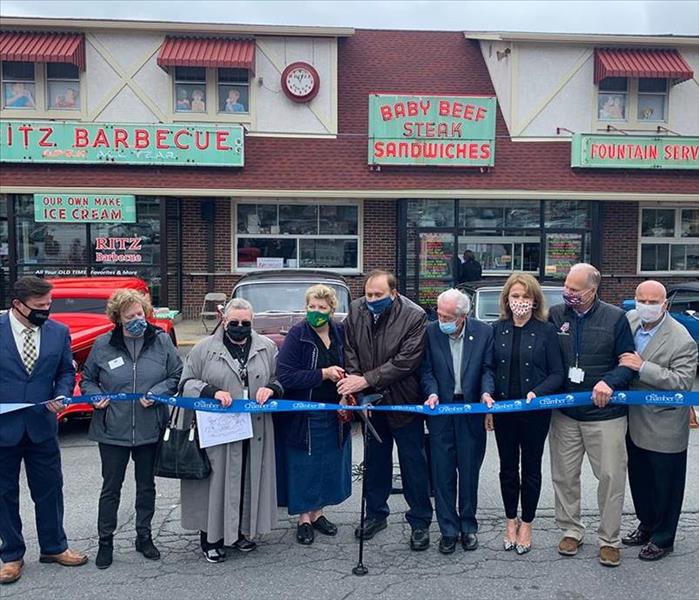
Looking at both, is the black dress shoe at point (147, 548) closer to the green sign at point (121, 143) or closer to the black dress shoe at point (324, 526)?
the black dress shoe at point (324, 526)

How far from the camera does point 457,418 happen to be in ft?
15.3

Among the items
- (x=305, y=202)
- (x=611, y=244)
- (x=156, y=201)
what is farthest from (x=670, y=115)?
(x=156, y=201)

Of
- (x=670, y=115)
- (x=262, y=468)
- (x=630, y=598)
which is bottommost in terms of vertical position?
(x=630, y=598)

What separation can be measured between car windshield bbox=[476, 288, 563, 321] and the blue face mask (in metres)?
Answer: 5.05

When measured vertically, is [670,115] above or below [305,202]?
above

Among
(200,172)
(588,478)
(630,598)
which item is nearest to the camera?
(630,598)

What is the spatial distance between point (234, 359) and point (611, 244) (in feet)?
51.3

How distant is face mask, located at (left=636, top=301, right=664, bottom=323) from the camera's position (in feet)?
14.6

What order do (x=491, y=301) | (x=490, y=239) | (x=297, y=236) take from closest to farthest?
(x=491, y=301) → (x=490, y=239) → (x=297, y=236)

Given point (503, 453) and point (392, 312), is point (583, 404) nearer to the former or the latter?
point (503, 453)

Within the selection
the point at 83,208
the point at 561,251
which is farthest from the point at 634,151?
the point at 83,208

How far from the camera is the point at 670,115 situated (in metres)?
17.5

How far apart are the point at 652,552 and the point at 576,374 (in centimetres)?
128

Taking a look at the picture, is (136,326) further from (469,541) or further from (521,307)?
(469,541)
